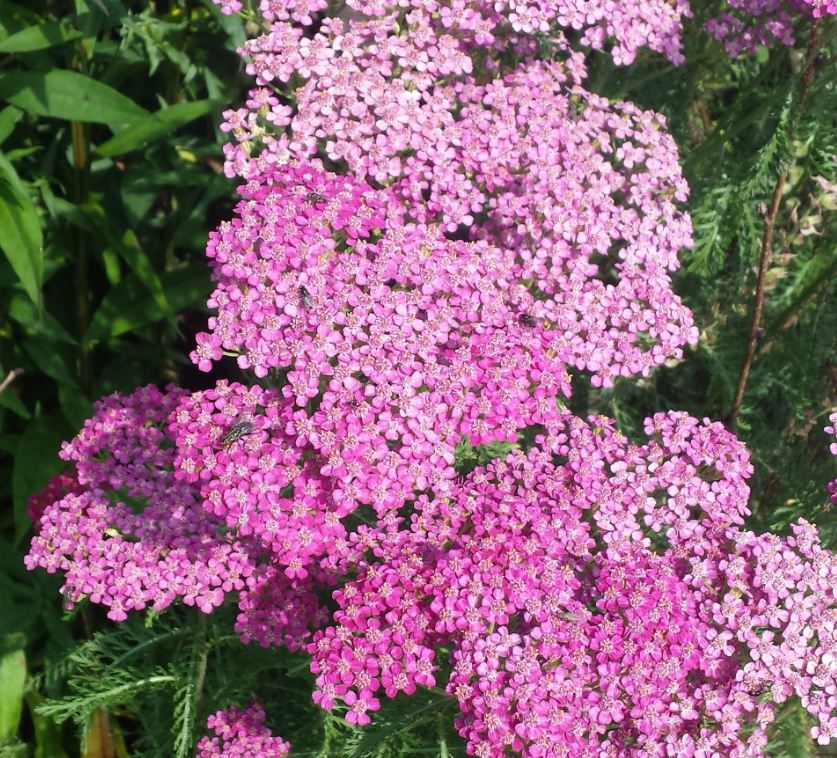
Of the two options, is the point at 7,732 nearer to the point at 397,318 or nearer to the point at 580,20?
the point at 397,318

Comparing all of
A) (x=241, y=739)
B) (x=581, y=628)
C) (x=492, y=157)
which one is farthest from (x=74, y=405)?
(x=581, y=628)

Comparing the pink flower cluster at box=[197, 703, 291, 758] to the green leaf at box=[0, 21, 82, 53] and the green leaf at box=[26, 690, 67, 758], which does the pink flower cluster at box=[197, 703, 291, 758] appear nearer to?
the green leaf at box=[26, 690, 67, 758]

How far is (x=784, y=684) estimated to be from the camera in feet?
6.47

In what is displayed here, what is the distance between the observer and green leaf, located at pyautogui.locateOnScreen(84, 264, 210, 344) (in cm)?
312

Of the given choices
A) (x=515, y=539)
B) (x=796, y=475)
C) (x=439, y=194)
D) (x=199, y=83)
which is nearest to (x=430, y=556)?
(x=515, y=539)

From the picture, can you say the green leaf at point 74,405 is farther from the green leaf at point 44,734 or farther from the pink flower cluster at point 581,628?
the pink flower cluster at point 581,628

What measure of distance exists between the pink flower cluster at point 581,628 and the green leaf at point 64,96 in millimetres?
1467

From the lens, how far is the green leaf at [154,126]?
289 cm

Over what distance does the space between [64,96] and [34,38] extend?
17 cm

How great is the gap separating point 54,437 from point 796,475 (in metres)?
2.18

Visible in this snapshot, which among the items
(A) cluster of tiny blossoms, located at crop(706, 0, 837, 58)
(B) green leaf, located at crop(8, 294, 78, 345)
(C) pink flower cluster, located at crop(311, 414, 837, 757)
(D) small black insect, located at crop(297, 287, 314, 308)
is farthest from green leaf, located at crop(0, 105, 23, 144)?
(A) cluster of tiny blossoms, located at crop(706, 0, 837, 58)

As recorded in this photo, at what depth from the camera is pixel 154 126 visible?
2.89 metres

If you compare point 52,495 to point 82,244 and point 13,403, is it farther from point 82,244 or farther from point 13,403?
point 82,244

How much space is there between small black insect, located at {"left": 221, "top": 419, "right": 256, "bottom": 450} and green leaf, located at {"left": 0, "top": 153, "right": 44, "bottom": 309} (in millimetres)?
841
